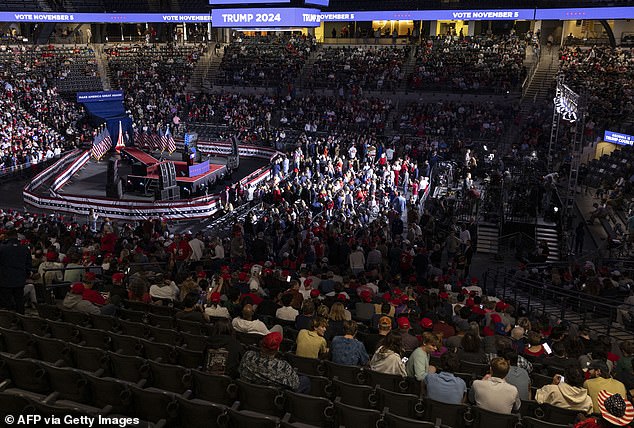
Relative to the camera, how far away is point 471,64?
39812 mm

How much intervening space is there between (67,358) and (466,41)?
4070cm

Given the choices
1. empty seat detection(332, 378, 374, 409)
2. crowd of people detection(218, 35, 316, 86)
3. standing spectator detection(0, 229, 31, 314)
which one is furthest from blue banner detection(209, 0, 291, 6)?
crowd of people detection(218, 35, 316, 86)

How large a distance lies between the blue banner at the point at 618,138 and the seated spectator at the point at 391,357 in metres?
23.0

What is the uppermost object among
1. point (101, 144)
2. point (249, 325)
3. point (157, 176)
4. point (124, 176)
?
point (249, 325)

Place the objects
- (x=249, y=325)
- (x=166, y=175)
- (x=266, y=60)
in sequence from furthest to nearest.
Answer: (x=266, y=60)
(x=166, y=175)
(x=249, y=325)

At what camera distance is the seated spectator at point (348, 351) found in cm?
704

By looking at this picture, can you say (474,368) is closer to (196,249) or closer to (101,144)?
(196,249)

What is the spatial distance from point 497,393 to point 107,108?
35206 mm

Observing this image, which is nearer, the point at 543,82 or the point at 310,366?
the point at 310,366

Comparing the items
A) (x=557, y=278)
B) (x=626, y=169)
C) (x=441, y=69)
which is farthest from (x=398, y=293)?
(x=441, y=69)

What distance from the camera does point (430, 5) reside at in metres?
41.9

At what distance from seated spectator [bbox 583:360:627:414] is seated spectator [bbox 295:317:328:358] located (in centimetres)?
292

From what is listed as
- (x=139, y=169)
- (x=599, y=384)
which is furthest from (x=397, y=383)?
(x=139, y=169)

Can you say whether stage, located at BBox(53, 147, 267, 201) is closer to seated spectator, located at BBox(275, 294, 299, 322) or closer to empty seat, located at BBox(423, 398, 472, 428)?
seated spectator, located at BBox(275, 294, 299, 322)
